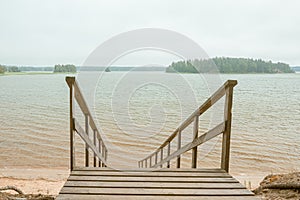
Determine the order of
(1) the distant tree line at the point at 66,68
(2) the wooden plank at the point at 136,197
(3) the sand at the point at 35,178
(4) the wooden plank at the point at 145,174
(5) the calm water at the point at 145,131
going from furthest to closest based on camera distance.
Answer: (3) the sand at the point at 35,178
(5) the calm water at the point at 145,131
(1) the distant tree line at the point at 66,68
(4) the wooden plank at the point at 145,174
(2) the wooden plank at the point at 136,197

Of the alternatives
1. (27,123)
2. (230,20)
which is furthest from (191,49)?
(27,123)

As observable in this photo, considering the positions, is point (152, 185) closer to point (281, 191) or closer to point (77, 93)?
point (77, 93)

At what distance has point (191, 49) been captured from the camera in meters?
3.22

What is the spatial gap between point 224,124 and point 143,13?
12.5 ft

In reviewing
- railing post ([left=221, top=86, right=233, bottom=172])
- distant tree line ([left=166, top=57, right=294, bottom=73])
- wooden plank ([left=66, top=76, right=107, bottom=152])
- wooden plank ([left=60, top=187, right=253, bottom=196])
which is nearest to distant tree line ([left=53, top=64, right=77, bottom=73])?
wooden plank ([left=66, top=76, right=107, bottom=152])

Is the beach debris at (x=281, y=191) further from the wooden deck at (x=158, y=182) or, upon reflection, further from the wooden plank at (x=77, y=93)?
the wooden plank at (x=77, y=93)

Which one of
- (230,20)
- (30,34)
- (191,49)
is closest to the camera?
(191,49)

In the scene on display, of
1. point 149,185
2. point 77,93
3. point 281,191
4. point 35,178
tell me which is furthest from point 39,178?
point 281,191

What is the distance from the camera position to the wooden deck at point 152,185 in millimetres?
1999

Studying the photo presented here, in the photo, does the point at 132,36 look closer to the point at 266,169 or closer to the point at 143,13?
the point at 143,13

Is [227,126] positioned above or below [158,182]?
above

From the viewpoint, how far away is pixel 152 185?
7.18 ft

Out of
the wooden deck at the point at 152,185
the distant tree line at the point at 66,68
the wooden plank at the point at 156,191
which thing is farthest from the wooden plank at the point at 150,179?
the distant tree line at the point at 66,68

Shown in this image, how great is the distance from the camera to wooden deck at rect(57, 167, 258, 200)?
200 cm
